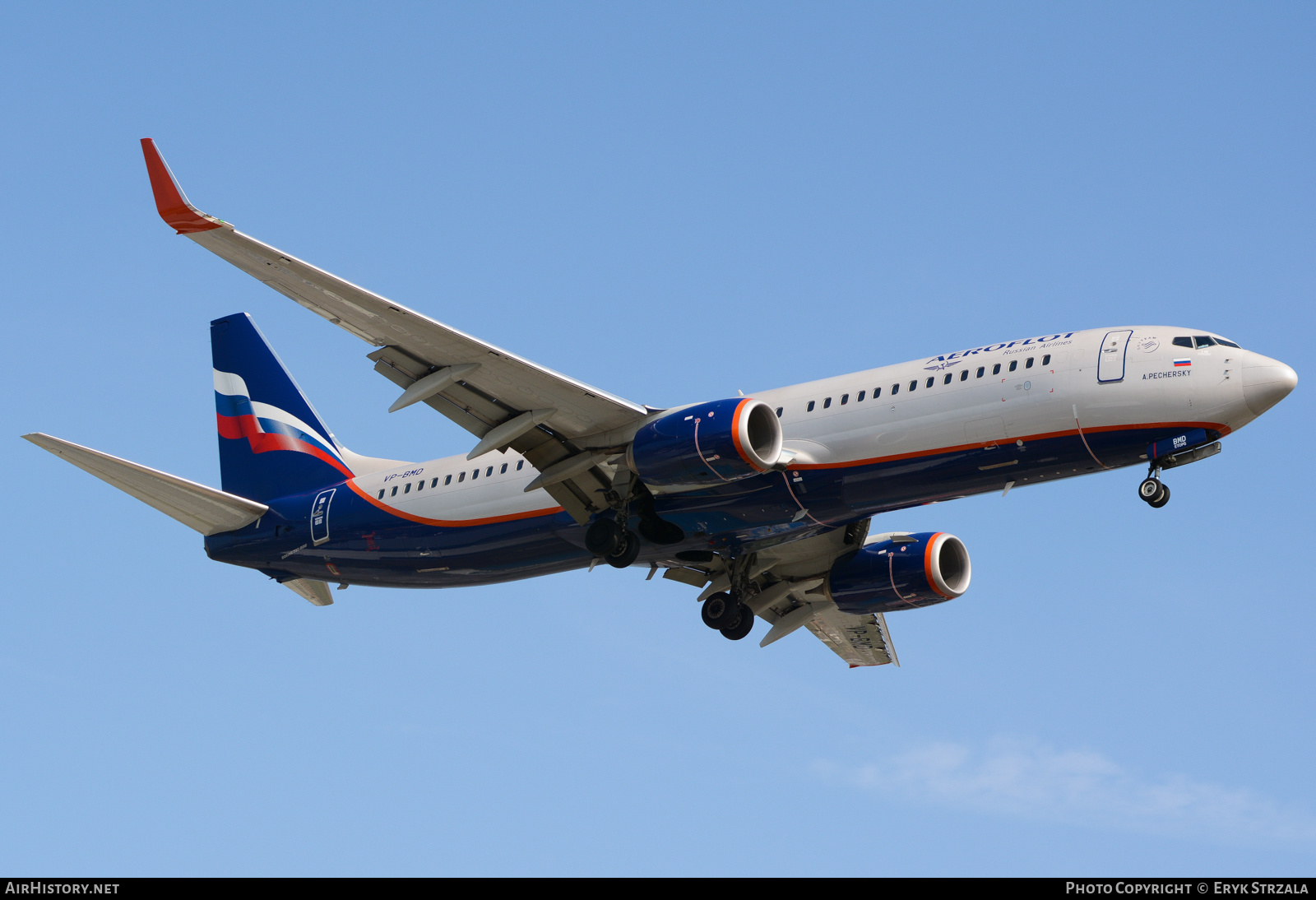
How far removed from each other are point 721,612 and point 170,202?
1589 centimetres

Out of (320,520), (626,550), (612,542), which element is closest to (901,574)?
(626,550)

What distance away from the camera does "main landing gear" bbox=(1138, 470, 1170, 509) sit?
26.5 metres

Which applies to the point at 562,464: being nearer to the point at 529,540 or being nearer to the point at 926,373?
the point at 529,540

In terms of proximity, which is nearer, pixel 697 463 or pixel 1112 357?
pixel 1112 357

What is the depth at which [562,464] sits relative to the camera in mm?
29734

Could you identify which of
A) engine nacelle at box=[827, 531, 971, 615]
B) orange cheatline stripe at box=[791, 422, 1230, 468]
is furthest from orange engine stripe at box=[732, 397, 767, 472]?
engine nacelle at box=[827, 531, 971, 615]

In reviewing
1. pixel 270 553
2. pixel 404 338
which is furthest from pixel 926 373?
pixel 270 553

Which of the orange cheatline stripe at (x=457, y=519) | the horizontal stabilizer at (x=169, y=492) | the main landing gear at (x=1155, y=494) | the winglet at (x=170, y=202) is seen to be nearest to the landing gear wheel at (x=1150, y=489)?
the main landing gear at (x=1155, y=494)

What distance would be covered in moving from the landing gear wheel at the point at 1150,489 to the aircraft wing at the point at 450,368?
32.3ft

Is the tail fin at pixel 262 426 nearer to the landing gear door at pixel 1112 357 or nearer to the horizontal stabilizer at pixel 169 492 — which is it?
the horizontal stabilizer at pixel 169 492

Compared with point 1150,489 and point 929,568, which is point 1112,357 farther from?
point 929,568

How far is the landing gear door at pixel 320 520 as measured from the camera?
111 feet

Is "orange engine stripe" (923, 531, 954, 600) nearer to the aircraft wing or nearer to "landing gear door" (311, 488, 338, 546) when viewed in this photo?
the aircraft wing

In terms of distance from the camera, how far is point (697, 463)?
27391mm
